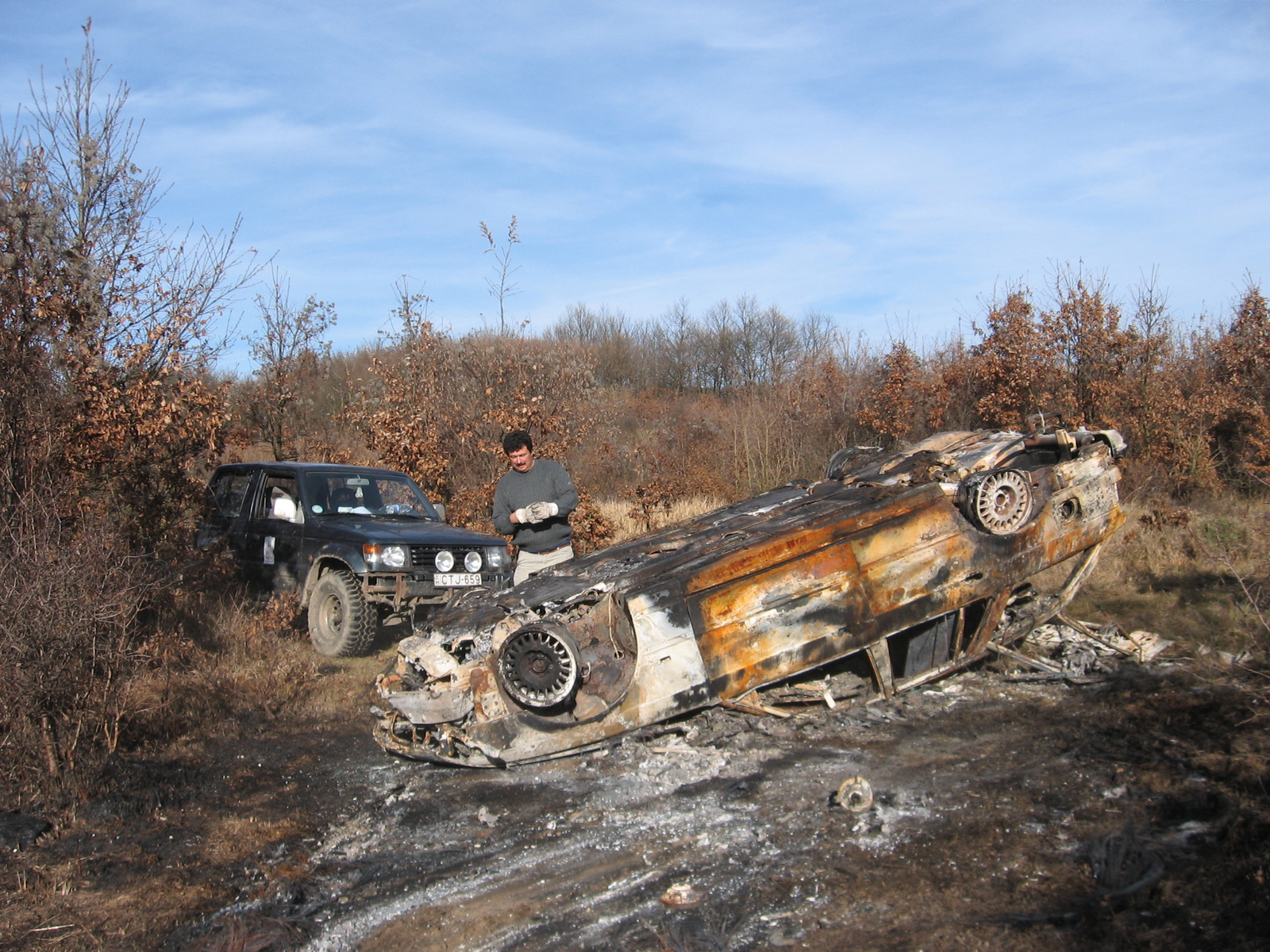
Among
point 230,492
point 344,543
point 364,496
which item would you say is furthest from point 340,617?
point 230,492

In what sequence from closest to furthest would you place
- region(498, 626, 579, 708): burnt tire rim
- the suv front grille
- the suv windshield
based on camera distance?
Answer: region(498, 626, 579, 708): burnt tire rim, the suv front grille, the suv windshield

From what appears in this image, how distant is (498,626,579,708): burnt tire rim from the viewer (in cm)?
461

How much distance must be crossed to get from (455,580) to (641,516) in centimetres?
478

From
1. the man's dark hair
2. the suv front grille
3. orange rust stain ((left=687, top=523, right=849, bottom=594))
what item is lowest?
orange rust stain ((left=687, top=523, right=849, bottom=594))

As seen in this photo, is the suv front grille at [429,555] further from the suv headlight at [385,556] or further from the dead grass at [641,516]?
the dead grass at [641,516]

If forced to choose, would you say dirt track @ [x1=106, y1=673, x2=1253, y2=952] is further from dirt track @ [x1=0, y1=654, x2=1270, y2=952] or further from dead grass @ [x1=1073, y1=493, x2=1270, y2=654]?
dead grass @ [x1=1073, y1=493, x2=1270, y2=654]

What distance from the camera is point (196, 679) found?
6.29m

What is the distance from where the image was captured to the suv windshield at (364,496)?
8.59m

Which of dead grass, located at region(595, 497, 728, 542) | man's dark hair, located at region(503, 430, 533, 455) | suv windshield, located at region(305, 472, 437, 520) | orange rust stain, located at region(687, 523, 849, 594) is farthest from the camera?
dead grass, located at region(595, 497, 728, 542)

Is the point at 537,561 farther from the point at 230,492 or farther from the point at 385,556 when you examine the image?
the point at 230,492

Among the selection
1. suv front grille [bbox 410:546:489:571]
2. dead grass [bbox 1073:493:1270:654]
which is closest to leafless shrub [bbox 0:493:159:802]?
suv front grille [bbox 410:546:489:571]

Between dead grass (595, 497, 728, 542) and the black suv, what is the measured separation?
2.97 m

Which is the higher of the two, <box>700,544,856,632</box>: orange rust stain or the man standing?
the man standing

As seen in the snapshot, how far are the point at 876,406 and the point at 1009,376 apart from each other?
111 inches
